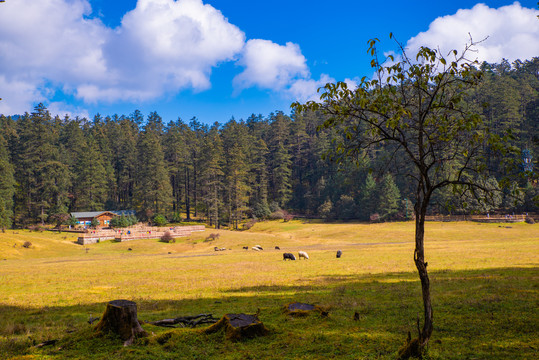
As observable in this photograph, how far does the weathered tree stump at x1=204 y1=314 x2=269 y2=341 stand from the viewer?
8.73 meters

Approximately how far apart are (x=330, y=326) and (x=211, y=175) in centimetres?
8592

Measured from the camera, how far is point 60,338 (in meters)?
9.20

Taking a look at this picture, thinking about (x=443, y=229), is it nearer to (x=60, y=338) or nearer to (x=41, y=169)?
(x=60, y=338)

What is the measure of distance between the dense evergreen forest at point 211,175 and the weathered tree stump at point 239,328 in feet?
220

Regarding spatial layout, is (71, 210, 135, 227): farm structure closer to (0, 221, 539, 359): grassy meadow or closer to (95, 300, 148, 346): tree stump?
(0, 221, 539, 359): grassy meadow

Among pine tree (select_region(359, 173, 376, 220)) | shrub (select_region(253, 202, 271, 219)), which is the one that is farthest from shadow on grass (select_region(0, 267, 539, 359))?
shrub (select_region(253, 202, 271, 219))

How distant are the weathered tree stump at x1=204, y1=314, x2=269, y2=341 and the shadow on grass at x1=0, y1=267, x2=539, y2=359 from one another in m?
0.22

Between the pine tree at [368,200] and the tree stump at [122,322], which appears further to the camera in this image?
the pine tree at [368,200]

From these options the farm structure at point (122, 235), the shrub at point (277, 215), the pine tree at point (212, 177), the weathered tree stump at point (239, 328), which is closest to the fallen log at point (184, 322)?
the weathered tree stump at point (239, 328)

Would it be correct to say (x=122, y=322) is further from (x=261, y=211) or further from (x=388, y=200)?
(x=261, y=211)

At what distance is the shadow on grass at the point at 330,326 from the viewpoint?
782cm

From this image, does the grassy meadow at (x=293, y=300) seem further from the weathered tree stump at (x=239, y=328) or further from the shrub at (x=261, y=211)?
the shrub at (x=261, y=211)

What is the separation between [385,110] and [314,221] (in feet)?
301

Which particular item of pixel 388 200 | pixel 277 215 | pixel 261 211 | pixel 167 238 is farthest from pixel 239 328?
pixel 261 211
